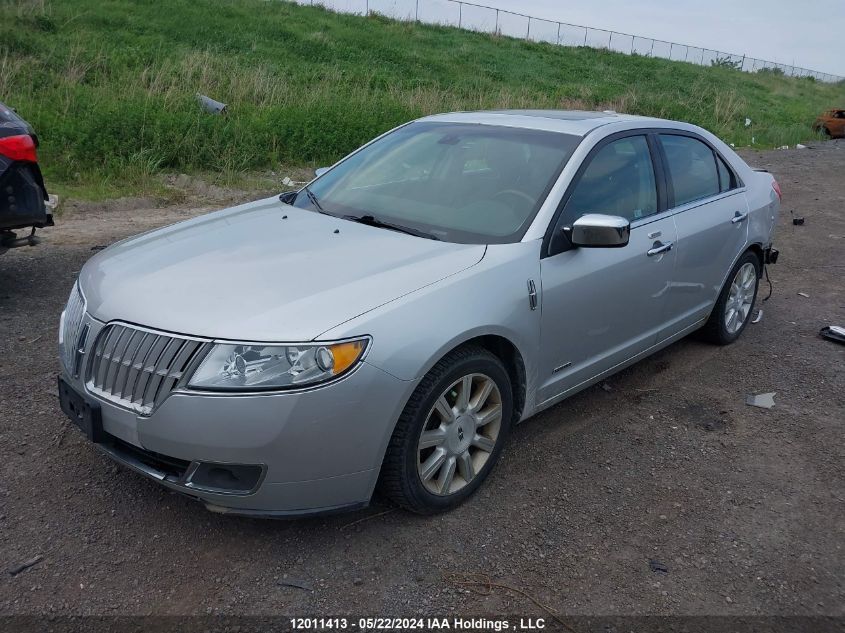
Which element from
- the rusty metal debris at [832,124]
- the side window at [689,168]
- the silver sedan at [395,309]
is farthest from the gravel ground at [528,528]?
the rusty metal debris at [832,124]

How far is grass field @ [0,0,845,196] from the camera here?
32.5ft

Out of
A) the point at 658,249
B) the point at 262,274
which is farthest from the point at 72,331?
the point at 658,249

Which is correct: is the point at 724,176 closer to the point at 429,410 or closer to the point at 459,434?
the point at 459,434

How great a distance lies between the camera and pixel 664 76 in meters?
37.0

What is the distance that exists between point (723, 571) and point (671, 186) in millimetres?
2345

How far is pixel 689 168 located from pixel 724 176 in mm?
532

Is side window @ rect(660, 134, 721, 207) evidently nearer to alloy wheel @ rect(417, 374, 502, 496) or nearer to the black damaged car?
alloy wheel @ rect(417, 374, 502, 496)

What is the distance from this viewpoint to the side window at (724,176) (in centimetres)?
509

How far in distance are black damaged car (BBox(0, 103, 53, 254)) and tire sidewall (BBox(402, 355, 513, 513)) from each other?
361 cm

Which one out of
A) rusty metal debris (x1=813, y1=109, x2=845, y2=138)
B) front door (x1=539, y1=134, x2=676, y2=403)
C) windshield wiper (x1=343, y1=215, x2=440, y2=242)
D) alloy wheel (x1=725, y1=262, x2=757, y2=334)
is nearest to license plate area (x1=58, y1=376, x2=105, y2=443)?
windshield wiper (x1=343, y1=215, x2=440, y2=242)

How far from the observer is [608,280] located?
383 centimetres

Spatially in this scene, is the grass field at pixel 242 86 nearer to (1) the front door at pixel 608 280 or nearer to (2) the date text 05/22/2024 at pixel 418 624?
(1) the front door at pixel 608 280

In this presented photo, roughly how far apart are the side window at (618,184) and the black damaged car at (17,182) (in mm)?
3667

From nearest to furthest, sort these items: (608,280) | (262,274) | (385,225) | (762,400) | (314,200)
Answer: (262,274) < (385,225) < (608,280) < (314,200) < (762,400)
